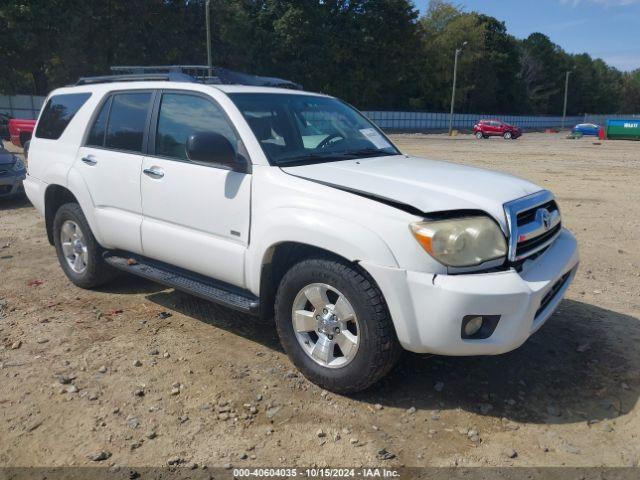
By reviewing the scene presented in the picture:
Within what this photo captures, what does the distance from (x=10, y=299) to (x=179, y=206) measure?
2.26 metres

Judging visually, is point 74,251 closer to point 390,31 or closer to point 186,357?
point 186,357

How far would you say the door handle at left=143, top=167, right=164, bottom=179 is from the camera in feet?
13.6

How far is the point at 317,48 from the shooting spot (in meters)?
52.1

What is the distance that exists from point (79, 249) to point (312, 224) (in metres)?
3.01

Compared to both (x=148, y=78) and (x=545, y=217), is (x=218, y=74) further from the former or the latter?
(x=545, y=217)

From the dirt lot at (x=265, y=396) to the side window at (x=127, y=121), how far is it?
1422mm

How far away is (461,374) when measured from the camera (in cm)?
364

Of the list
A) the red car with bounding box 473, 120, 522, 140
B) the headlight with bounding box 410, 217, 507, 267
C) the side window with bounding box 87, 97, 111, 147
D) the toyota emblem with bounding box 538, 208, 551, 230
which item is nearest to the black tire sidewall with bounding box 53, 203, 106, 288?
the side window with bounding box 87, 97, 111, 147

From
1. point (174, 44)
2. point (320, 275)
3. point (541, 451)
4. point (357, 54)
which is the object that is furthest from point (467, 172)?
point (357, 54)

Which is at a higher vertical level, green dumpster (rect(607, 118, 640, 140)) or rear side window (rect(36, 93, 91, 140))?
green dumpster (rect(607, 118, 640, 140))

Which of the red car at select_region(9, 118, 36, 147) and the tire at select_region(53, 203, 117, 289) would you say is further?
the red car at select_region(9, 118, 36, 147)

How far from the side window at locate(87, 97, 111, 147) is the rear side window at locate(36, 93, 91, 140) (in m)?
→ 0.34

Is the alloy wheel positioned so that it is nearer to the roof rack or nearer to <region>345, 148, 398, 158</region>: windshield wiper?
<region>345, 148, 398, 158</region>: windshield wiper

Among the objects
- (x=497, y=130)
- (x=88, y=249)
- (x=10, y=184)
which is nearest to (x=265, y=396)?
(x=88, y=249)
